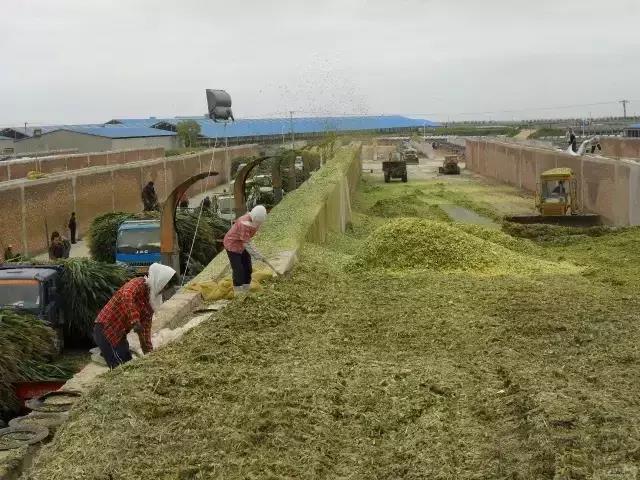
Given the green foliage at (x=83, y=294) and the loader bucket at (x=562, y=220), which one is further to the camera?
the loader bucket at (x=562, y=220)

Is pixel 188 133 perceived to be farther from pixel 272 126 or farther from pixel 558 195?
pixel 558 195

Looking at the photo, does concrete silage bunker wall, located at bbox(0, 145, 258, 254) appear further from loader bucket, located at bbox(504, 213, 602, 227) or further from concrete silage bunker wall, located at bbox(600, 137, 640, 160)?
concrete silage bunker wall, located at bbox(600, 137, 640, 160)

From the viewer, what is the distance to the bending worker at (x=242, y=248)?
1359 cm

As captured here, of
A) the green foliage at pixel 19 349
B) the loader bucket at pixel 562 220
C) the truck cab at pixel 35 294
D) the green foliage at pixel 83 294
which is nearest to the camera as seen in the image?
the green foliage at pixel 19 349

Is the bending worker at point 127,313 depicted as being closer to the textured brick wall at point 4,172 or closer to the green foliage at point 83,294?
the green foliage at point 83,294

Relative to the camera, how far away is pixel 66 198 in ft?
119

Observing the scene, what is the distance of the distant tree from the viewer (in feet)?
305

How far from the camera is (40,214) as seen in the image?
33531mm

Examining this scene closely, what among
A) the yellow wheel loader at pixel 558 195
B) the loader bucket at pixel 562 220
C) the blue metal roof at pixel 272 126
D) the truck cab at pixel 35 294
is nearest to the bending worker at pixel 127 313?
the truck cab at pixel 35 294

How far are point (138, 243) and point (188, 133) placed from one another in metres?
73.1

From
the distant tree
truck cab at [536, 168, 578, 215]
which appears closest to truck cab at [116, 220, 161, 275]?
truck cab at [536, 168, 578, 215]

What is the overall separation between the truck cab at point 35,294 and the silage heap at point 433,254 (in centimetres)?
510

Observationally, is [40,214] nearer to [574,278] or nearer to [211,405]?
[574,278]

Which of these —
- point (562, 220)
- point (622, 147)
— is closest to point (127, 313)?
point (562, 220)
